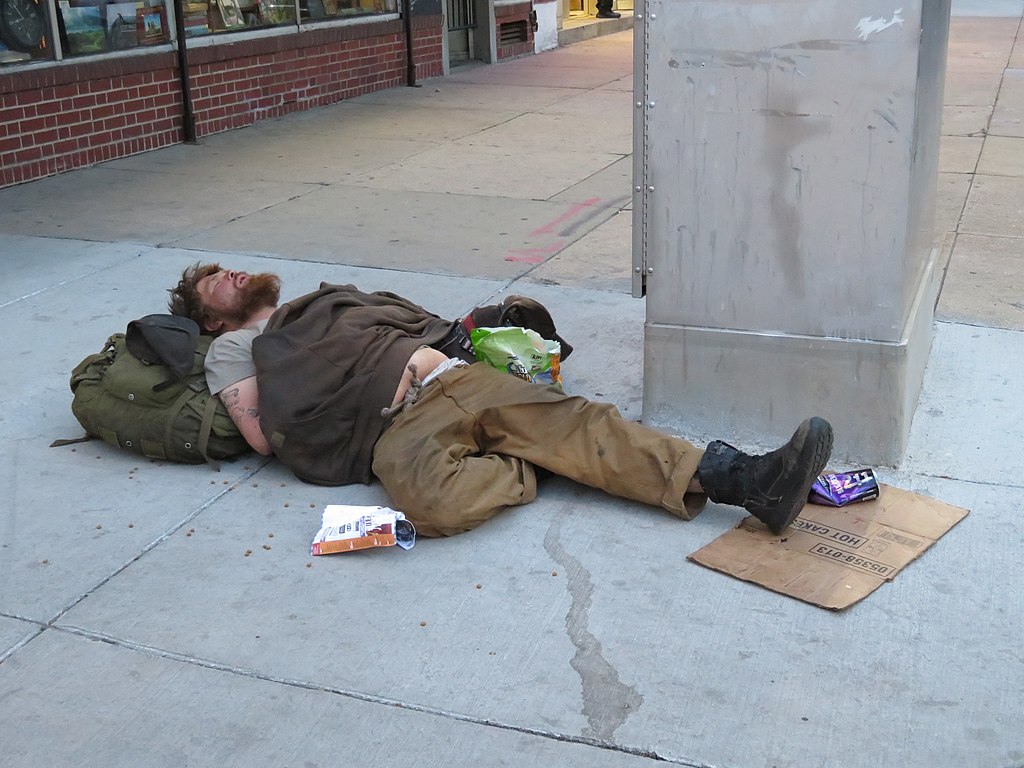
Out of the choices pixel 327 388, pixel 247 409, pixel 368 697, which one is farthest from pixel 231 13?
pixel 368 697

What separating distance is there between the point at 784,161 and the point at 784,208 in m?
0.15

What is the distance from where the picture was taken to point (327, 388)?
3869mm

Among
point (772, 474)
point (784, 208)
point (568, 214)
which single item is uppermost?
point (784, 208)

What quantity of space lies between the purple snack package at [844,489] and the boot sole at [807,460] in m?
0.22

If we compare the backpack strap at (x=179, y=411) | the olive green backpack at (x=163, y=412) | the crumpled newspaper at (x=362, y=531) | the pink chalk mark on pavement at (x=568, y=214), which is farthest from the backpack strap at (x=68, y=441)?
the pink chalk mark on pavement at (x=568, y=214)

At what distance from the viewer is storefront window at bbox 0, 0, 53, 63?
812 cm

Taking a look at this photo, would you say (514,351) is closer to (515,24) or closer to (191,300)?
(191,300)

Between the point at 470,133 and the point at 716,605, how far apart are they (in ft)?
24.8

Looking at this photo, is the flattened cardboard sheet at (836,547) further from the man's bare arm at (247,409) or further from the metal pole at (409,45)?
the metal pole at (409,45)

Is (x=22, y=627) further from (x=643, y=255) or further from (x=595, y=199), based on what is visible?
(x=595, y=199)

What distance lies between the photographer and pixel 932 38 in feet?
12.5

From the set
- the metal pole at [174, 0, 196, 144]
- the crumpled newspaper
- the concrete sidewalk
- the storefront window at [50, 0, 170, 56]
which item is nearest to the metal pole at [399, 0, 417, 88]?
the metal pole at [174, 0, 196, 144]

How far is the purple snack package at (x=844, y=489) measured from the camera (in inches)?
146

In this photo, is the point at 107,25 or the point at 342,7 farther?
the point at 342,7
